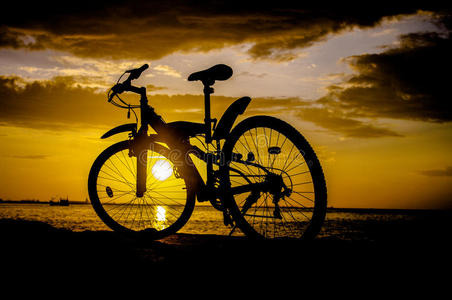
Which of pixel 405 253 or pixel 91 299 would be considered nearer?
pixel 91 299

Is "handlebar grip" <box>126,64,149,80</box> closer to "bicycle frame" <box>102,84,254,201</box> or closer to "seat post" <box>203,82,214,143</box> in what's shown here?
"bicycle frame" <box>102,84,254,201</box>

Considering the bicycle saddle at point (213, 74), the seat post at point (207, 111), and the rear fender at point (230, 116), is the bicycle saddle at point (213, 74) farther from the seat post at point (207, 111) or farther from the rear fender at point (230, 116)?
the rear fender at point (230, 116)

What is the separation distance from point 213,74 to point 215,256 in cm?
223

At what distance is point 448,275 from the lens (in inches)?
112

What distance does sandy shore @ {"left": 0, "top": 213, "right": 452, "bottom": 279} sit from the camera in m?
3.03

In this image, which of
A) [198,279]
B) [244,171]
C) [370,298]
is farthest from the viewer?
[244,171]

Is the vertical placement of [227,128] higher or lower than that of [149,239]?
higher

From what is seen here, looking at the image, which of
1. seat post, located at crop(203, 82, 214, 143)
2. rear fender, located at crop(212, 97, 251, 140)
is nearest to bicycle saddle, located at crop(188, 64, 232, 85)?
seat post, located at crop(203, 82, 214, 143)

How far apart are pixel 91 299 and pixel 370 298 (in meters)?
1.91

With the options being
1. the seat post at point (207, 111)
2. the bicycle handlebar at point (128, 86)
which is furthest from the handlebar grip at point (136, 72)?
the seat post at point (207, 111)

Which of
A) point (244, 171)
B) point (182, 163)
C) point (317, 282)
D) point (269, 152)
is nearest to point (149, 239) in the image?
point (182, 163)

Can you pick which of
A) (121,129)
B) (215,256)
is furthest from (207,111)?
(215,256)

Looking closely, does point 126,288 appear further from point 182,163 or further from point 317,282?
point 182,163

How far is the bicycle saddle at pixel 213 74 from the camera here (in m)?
4.34
